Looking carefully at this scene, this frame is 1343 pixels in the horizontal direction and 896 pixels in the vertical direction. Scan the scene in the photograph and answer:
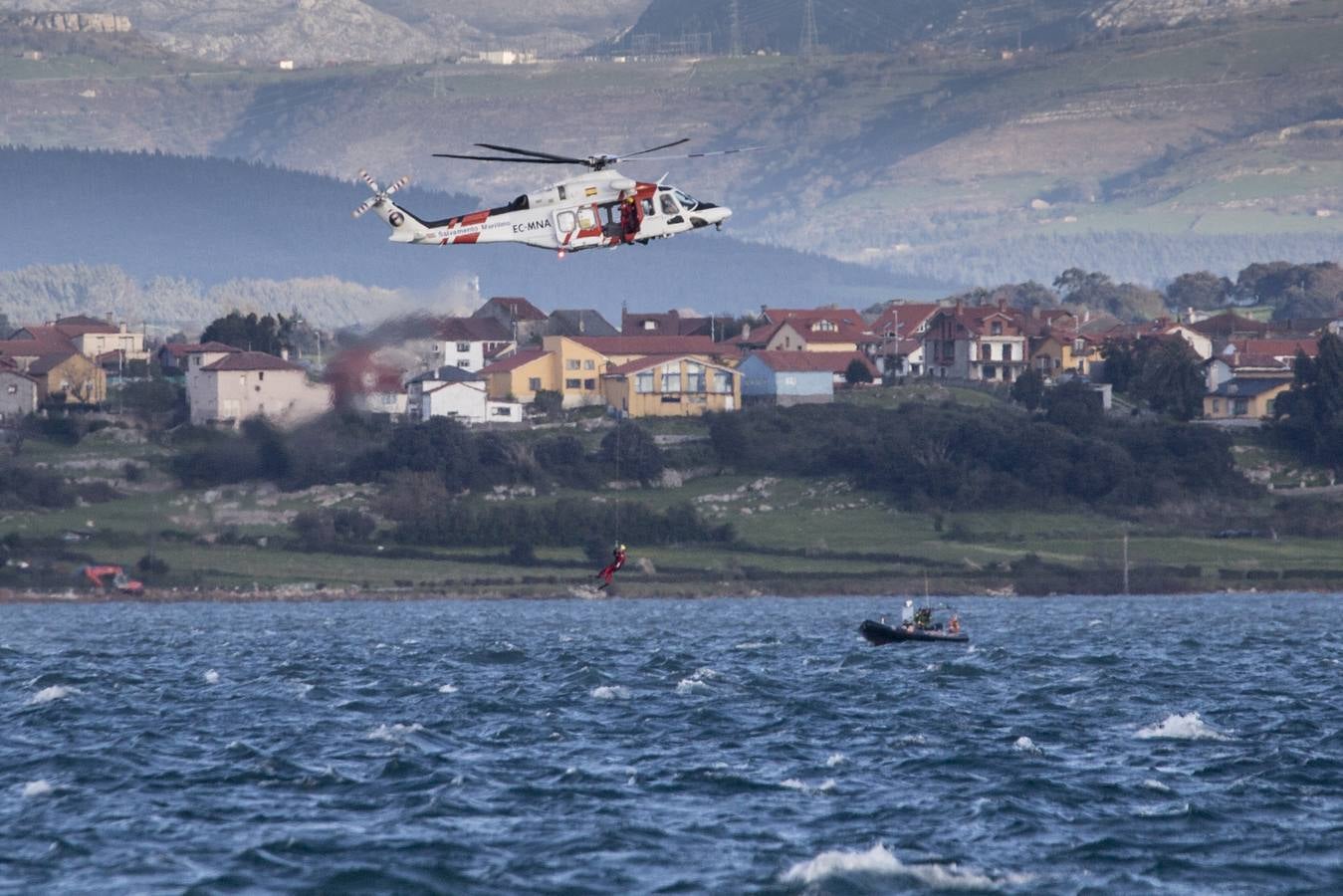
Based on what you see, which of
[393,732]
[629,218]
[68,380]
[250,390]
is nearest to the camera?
[393,732]

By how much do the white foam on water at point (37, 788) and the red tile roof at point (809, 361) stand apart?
134 meters

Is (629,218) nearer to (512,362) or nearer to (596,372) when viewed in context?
(596,372)

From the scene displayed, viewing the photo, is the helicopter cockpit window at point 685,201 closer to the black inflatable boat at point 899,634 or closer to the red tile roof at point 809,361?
the black inflatable boat at point 899,634

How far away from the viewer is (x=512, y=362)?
589 ft

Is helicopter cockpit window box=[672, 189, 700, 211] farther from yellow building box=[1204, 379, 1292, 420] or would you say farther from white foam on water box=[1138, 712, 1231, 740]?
yellow building box=[1204, 379, 1292, 420]

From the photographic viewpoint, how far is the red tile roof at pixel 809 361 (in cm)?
18175

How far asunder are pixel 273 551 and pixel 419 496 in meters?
11.0

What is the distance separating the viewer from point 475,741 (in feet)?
186

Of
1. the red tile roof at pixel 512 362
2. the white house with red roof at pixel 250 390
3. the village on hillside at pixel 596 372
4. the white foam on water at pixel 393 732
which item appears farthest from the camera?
the red tile roof at pixel 512 362

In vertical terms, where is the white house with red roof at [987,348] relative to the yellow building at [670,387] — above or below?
above

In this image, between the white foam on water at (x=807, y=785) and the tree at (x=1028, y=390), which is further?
the tree at (x=1028, y=390)

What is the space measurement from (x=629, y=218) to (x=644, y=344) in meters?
127

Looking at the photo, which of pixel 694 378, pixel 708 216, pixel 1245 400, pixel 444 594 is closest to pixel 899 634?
pixel 708 216

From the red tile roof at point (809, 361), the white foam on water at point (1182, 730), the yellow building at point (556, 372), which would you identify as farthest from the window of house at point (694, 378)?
the white foam on water at point (1182, 730)
